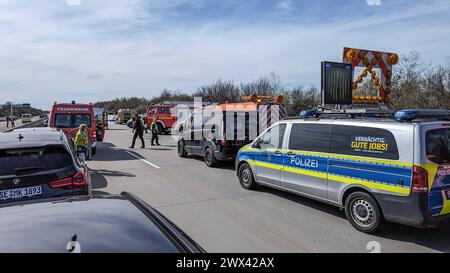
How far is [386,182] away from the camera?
5.20 m

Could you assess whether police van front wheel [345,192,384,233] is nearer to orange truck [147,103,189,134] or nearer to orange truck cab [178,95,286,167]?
orange truck cab [178,95,286,167]

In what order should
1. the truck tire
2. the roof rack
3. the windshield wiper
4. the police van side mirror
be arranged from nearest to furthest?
the windshield wiper → the roof rack → the police van side mirror → the truck tire

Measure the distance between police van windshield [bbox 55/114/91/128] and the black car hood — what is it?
1275cm

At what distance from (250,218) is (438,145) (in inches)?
124

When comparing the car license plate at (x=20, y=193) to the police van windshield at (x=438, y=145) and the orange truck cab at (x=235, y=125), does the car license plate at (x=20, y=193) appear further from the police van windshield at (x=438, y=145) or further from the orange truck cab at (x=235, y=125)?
the orange truck cab at (x=235, y=125)

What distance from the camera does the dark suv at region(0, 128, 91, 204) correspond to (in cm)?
465

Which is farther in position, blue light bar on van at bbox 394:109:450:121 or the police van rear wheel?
the police van rear wheel

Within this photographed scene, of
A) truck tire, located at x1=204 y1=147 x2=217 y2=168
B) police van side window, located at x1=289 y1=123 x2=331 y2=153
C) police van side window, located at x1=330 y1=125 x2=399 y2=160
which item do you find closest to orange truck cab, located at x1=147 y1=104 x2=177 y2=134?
truck tire, located at x1=204 y1=147 x2=217 y2=168

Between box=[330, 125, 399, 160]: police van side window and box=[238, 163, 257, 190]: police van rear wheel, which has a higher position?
box=[330, 125, 399, 160]: police van side window

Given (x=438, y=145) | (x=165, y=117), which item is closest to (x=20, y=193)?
(x=438, y=145)

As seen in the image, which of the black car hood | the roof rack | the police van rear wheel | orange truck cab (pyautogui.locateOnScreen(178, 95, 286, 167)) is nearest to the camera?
the black car hood
